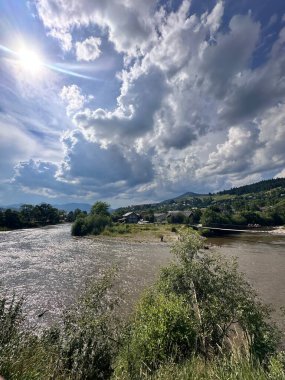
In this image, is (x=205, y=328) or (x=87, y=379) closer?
(x=87, y=379)

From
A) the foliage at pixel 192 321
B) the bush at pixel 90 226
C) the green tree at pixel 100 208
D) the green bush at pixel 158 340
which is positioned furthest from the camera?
the green tree at pixel 100 208

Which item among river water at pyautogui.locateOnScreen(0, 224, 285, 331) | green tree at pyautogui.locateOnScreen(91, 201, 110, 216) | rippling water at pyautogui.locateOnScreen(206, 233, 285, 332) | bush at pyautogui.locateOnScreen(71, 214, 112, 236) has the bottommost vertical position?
rippling water at pyautogui.locateOnScreen(206, 233, 285, 332)

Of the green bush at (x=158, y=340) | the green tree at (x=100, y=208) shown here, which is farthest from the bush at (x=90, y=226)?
the green bush at (x=158, y=340)

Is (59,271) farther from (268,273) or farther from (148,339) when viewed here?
(268,273)

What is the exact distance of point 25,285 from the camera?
35.2 meters

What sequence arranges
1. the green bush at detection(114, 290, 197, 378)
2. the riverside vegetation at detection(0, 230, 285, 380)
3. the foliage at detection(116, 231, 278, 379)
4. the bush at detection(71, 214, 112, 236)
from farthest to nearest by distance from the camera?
the bush at detection(71, 214, 112, 236), the foliage at detection(116, 231, 278, 379), the green bush at detection(114, 290, 197, 378), the riverside vegetation at detection(0, 230, 285, 380)

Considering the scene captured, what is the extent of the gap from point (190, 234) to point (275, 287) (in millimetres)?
18358

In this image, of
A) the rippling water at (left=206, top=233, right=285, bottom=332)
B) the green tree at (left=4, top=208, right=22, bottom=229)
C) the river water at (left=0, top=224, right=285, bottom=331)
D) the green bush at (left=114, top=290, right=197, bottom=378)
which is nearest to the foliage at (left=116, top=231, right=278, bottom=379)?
the green bush at (left=114, top=290, right=197, bottom=378)

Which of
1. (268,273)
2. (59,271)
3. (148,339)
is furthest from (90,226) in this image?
(148,339)

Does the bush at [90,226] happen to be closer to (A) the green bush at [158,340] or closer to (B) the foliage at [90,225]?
(B) the foliage at [90,225]

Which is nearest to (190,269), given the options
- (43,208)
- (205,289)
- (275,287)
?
(205,289)

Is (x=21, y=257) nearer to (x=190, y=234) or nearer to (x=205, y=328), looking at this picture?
(x=190, y=234)

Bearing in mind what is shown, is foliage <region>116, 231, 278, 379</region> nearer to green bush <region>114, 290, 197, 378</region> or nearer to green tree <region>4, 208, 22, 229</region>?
green bush <region>114, 290, 197, 378</region>

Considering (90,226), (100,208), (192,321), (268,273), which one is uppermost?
(100,208)
